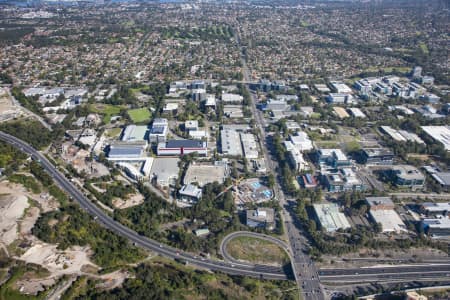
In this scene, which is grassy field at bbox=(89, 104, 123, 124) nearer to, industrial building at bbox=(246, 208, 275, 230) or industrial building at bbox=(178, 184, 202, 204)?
industrial building at bbox=(178, 184, 202, 204)

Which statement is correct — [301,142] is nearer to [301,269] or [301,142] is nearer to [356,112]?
[356,112]

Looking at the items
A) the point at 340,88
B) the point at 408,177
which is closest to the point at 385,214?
the point at 408,177

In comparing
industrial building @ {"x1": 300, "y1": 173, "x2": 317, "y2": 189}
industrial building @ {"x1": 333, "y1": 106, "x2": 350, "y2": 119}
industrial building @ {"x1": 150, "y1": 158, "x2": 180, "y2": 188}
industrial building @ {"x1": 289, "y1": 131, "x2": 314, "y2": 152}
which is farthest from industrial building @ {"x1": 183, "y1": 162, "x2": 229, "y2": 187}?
industrial building @ {"x1": 333, "y1": 106, "x2": 350, "y2": 119}

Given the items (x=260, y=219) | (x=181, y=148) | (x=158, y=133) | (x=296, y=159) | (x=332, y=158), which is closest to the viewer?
(x=260, y=219)

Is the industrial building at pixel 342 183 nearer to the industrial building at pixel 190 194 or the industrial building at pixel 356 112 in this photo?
the industrial building at pixel 190 194

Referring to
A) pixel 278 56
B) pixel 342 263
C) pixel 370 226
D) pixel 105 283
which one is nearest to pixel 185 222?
pixel 105 283

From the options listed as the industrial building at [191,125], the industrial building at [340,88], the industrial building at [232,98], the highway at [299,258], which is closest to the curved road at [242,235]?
the highway at [299,258]
